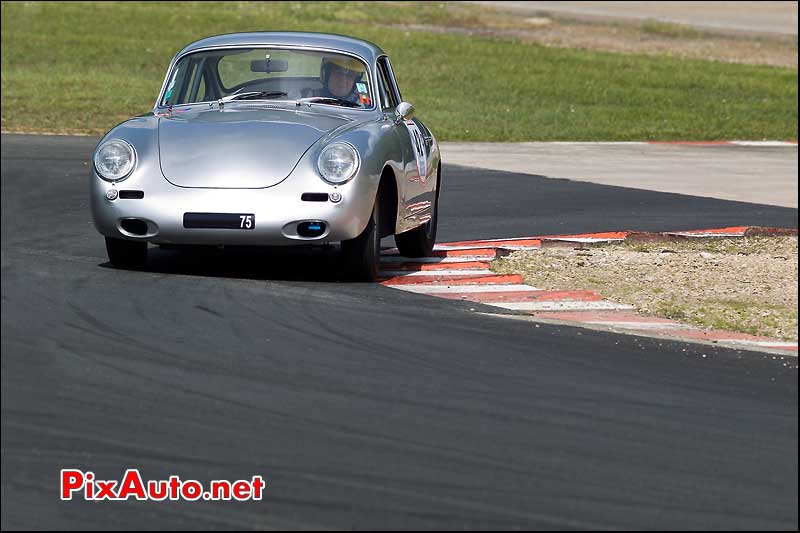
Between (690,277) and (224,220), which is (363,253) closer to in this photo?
(224,220)

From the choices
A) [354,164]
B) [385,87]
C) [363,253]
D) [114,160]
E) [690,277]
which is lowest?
[690,277]

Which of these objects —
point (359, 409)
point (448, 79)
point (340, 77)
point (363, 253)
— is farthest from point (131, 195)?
point (448, 79)

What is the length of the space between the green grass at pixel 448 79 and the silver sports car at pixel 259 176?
1332 cm

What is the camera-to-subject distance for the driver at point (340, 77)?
10.2m

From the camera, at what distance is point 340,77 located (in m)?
10.3

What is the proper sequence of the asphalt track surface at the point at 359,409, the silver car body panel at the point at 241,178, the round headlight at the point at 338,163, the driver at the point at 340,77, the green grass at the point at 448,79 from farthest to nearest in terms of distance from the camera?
1. the green grass at the point at 448,79
2. the driver at the point at 340,77
3. the round headlight at the point at 338,163
4. the silver car body panel at the point at 241,178
5. the asphalt track surface at the point at 359,409

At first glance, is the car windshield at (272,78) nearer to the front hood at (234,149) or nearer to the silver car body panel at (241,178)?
the silver car body panel at (241,178)

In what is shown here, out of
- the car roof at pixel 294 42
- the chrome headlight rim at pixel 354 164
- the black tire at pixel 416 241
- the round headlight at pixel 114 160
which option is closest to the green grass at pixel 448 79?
the car roof at pixel 294 42

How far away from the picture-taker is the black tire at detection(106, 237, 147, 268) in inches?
358

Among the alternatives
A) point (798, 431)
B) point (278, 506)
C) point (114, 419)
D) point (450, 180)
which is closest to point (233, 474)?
point (278, 506)

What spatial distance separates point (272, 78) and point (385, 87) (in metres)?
0.84

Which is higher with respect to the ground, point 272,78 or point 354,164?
point 272,78

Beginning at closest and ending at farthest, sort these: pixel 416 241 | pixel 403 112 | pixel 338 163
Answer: pixel 338 163, pixel 403 112, pixel 416 241

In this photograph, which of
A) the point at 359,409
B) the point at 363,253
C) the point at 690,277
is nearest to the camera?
the point at 359,409
